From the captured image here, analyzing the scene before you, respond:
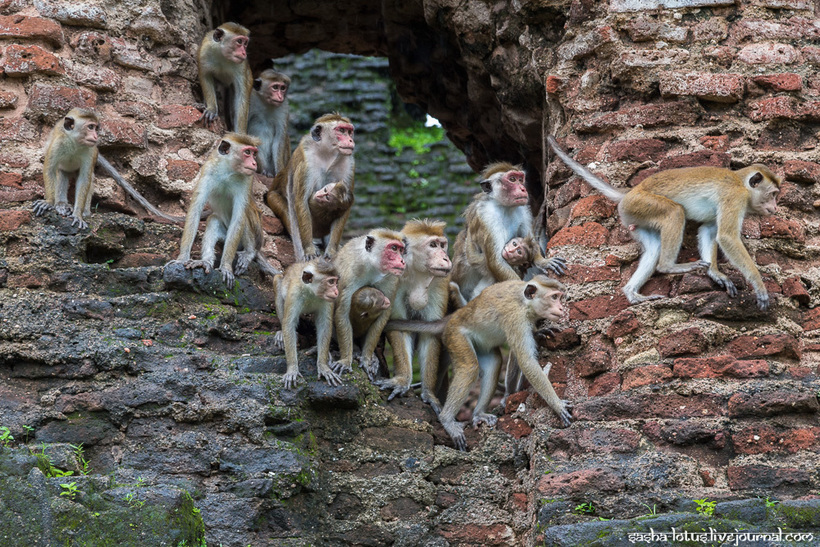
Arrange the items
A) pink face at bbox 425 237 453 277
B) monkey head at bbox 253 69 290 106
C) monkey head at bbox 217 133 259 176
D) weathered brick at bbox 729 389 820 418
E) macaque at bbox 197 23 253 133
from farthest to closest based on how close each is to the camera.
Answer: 1. monkey head at bbox 253 69 290 106
2. macaque at bbox 197 23 253 133
3. monkey head at bbox 217 133 259 176
4. pink face at bbox 425 237 453 277
5. weathered brick at bbox 729 389 820 418

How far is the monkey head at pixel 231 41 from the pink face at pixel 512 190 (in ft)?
7.22

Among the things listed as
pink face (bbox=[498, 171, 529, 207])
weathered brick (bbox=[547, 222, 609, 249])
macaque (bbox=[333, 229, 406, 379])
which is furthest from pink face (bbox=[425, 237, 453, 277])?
weathered brick (bbox=[547, 222, 609, 249])

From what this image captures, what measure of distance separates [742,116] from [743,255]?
3.49ft

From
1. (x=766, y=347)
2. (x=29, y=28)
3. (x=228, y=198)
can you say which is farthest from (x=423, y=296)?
(x=29, y=28)

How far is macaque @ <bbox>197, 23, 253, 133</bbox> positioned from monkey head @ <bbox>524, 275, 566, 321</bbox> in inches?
111

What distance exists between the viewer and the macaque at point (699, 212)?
5934 millimetres

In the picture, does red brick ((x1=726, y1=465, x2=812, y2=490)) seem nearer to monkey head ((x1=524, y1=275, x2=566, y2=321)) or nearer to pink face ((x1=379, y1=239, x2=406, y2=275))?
monkey head ((x1=524, y1=275, x2=566, y2=321))

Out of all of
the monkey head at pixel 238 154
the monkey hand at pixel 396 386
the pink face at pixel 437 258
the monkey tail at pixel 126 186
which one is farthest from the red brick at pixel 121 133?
the monkey hand at pixel 396 386

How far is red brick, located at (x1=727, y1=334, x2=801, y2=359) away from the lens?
5.64 meters

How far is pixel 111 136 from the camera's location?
7.12 meters

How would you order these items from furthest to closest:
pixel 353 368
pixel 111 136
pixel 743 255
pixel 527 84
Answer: pixel 527 84 < pixel 111 136 < pixel 353 368 < pixel 743 255

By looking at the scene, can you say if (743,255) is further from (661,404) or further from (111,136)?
(111,136)

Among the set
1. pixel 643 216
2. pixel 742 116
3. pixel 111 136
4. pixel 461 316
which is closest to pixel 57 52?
pixel 111 136

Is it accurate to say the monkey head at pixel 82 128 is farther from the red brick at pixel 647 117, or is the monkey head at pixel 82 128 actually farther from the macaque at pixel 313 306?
the red brick at pixel 647 117
